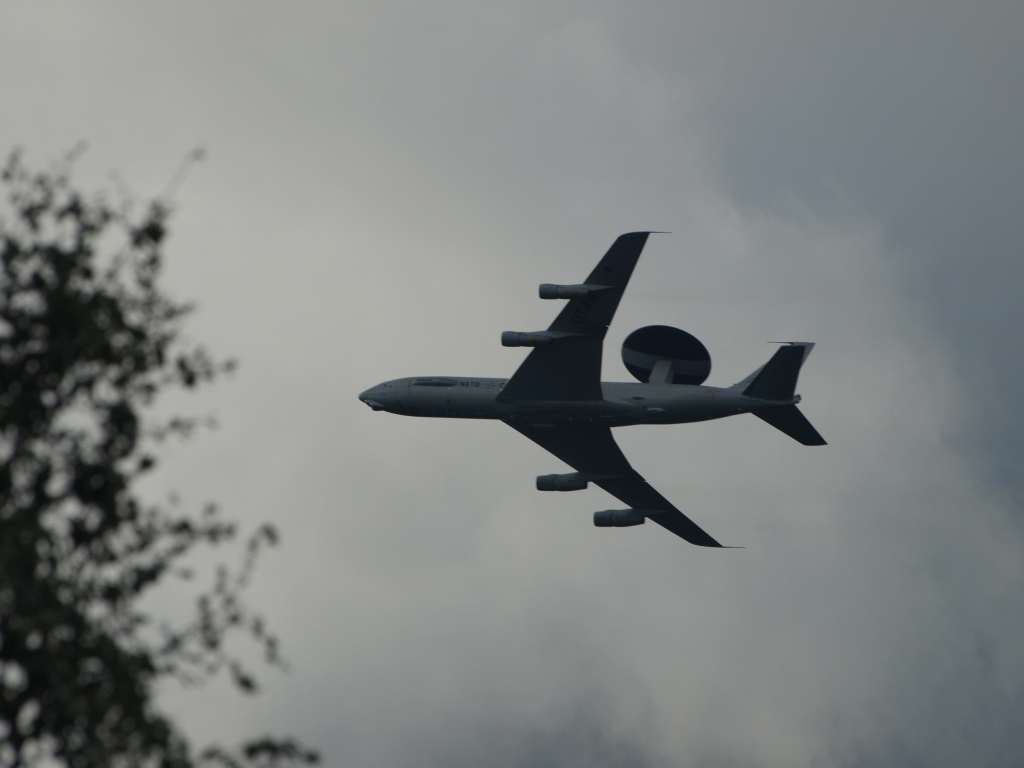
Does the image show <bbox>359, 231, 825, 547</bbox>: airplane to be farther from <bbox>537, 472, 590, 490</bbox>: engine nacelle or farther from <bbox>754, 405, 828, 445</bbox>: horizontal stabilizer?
<bbox>537, 472, 590, 490</bbox>: engine nacelle

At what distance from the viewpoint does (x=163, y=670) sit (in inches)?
938

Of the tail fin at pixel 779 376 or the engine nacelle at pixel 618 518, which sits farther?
the engine nacelle at pixel 618 518

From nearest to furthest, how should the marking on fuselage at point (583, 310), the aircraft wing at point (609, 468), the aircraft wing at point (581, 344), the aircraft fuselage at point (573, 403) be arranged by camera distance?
the aircraft wing at point (581, 344), the marking on fuselage at point (583, 310), the aircraft fuselage at point (573, 403), the aircraft wing at point (609, 468)

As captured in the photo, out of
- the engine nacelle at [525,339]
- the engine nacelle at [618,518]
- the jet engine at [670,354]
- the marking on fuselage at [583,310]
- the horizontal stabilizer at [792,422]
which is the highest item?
the jet engine at [670,354]

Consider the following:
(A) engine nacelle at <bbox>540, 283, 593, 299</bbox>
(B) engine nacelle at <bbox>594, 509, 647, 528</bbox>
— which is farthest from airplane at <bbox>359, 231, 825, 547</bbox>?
(B) engine nacelle at <bbox>594, 509, 647, 528</bbox>

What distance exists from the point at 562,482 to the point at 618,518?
15.6ft

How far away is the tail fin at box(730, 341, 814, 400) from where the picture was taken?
6156 centimetres

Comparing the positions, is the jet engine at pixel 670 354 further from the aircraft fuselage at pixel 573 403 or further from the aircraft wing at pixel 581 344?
the aircraft wing at pixel 581 344

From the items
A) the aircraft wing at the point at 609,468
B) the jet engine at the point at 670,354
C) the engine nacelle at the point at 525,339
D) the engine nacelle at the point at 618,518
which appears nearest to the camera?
the engine nacelle at the point at 525,339

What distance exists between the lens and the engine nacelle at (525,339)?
200ft

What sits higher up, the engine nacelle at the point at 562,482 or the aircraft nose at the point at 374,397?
the aircraft nose at the point at 374,397

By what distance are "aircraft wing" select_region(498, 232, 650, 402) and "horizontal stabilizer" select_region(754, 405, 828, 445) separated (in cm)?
832

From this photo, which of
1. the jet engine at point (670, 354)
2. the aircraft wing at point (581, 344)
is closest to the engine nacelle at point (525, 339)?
the aircraft wing at point (581, 344)

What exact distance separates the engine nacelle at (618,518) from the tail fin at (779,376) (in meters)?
13.9
